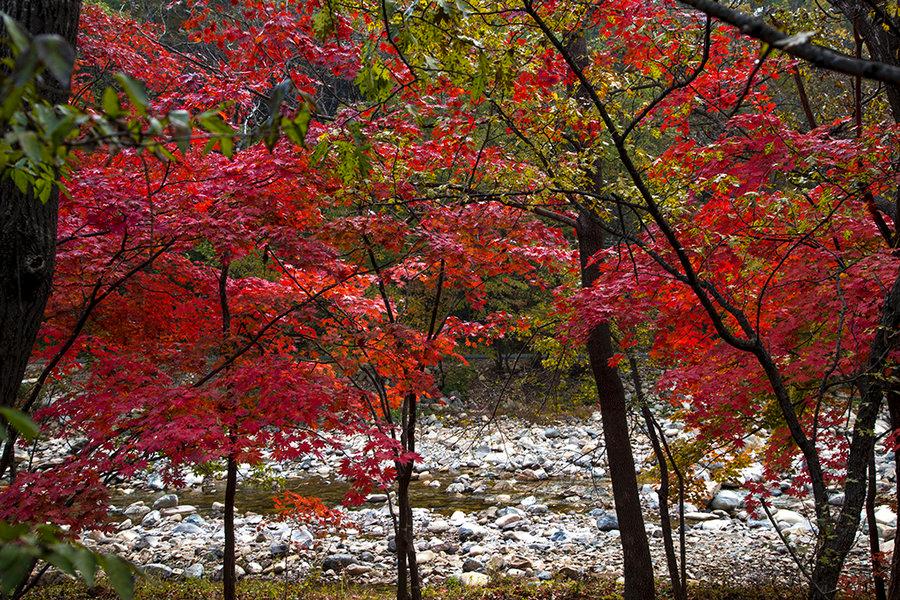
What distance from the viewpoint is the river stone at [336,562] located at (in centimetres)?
730

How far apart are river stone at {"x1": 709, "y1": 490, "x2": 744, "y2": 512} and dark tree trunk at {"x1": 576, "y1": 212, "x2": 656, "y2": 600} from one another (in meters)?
4.17

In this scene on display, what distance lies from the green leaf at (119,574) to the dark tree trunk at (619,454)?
15.4 ft

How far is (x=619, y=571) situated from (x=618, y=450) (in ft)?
7.32

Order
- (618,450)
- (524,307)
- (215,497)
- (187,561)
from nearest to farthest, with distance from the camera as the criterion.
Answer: (618,450), (187,561), (215,497), (524,307)

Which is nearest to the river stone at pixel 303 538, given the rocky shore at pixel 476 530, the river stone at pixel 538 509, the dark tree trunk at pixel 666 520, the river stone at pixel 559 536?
the rocky shore at pixel 476 530

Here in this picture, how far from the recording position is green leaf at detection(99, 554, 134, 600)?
88 centimetres

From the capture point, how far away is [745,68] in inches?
199

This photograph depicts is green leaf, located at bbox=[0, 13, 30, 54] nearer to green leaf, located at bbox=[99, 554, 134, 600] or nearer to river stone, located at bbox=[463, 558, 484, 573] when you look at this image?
green leaf, located at bbox=[99, 554, 134, 600]

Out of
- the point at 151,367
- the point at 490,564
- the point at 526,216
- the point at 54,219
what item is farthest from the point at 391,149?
the point at 490,564

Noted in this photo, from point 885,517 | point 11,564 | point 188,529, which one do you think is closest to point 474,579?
point 188,529

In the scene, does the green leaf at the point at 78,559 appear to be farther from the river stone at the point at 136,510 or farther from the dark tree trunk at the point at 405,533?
the river stone at the point at 136,510

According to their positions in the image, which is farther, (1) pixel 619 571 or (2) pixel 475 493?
(2) pixel 475 493

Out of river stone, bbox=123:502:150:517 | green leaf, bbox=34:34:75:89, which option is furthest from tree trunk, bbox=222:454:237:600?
river stone, bbox=123:502:150:517

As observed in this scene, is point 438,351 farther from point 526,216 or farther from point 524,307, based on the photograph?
point 524,307
